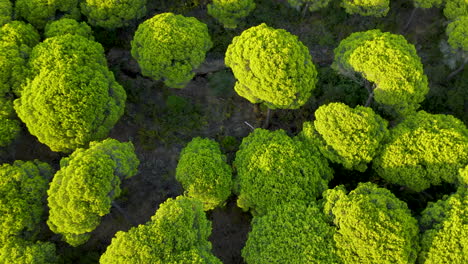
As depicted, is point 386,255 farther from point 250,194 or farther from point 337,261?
point 250,194

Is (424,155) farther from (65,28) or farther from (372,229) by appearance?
(65,28)

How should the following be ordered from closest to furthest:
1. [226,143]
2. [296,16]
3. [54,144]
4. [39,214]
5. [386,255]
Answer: [386,255], [39,214], [54,144], [226,143], [296,16]

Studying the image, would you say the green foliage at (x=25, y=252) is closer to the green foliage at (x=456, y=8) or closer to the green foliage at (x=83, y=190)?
the green foliage at (x=83, y=190)

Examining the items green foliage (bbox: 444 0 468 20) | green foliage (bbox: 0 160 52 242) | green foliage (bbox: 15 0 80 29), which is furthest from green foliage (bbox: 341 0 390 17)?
green foliage (bbox: 0 160 52 242)

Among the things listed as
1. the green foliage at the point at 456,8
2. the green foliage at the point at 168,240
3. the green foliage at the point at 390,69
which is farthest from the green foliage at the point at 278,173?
the green foliage at the point at 456,8

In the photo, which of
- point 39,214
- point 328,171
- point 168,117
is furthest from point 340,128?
point 39,214
